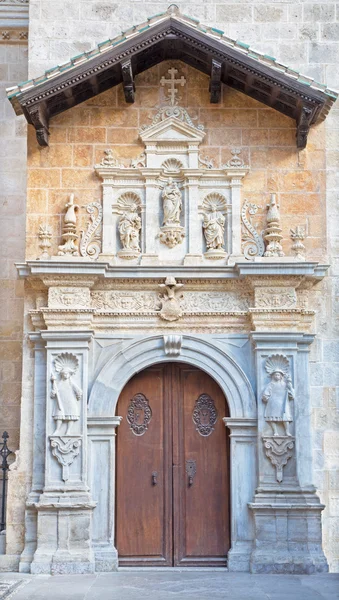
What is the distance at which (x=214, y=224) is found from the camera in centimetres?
1134

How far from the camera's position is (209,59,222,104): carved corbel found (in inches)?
428

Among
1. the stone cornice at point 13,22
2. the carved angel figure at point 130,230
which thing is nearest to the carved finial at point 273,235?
the carved angel figure at point 130,230

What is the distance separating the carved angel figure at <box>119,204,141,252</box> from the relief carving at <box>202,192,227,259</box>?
878mm

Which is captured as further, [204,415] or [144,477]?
[204,415]

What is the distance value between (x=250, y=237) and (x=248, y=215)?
295 millimetres

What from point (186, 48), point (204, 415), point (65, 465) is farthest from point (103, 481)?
point (186, 48)

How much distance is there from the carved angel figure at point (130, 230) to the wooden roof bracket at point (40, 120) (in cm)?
145

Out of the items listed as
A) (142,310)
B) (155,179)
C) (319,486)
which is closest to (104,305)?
(142,310)

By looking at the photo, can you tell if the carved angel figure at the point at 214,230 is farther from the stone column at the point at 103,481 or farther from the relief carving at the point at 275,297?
the stone column at the point at 103,481

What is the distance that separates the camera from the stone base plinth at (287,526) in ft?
34.4

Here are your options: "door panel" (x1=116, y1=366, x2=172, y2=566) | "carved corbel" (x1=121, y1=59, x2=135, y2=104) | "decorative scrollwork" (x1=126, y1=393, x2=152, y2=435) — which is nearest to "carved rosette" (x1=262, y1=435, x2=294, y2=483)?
Answer: "door panel" (x1=116, y1=366, x2=172, y2=566)

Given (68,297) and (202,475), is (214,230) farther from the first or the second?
(202,475)

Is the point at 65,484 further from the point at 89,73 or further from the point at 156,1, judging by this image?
the point at 156,1

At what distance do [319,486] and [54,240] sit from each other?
15.0 ft
